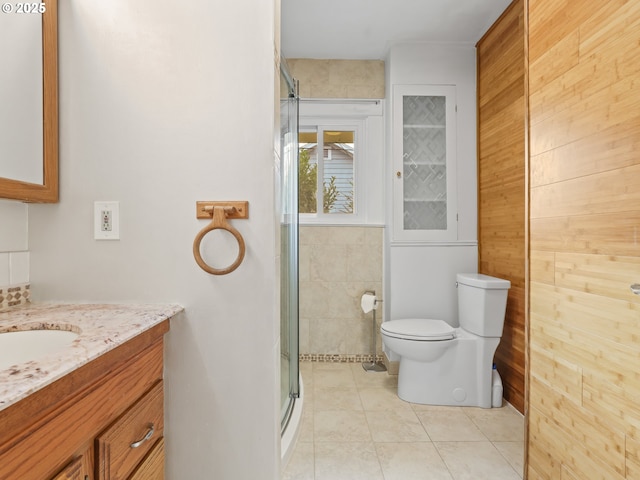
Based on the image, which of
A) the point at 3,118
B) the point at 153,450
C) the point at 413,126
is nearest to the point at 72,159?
the point at 3,118

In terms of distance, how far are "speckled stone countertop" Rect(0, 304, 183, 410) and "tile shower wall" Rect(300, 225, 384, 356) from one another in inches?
83.0

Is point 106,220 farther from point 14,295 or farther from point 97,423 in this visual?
point 97,423

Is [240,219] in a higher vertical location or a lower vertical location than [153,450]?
higher

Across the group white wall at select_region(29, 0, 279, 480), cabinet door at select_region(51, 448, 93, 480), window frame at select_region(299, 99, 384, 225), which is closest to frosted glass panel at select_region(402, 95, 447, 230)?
window frame at select_region(299, 99, 384, 225)

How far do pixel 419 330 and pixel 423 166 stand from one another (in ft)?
4.19

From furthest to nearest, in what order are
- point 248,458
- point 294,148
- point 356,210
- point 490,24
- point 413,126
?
point 356,210 < point 413,126 < point 490,24 < point 294,148 < point 248,458

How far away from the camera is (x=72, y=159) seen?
1094 mm

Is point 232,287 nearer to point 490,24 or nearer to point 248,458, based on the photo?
point 248,458

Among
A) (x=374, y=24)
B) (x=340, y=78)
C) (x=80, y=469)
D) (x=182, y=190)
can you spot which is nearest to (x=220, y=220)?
(x=182, y=190)

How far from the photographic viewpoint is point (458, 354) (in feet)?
7.91

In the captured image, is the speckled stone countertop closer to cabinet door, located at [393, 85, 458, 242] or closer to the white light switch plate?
the white light switch plate

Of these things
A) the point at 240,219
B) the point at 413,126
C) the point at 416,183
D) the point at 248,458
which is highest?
the point at 413,126

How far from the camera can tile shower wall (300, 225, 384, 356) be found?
3.13 metres

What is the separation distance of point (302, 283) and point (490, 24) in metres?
2.35
